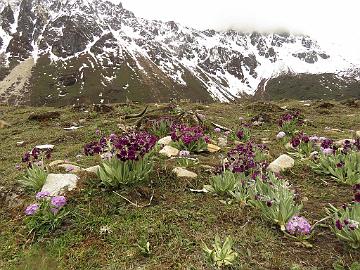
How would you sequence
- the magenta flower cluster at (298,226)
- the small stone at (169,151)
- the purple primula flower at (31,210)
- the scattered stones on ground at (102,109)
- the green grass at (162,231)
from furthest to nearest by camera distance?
1. the scattered stones on ground at (102,109)
2. the small stone at (169,151)
3. the purple primula flower at (31,210)
4. the magenta flower cluster at (298,226)
5. the green grass at (162,231)

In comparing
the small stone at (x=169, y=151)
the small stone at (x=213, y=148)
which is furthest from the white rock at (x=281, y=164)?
the small stone at (x=169, y=151)

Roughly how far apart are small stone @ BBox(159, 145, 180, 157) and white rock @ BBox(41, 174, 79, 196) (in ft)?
8.23

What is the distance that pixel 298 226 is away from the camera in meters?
4.71

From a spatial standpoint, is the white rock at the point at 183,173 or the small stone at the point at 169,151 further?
the small stone at the point at 169,151

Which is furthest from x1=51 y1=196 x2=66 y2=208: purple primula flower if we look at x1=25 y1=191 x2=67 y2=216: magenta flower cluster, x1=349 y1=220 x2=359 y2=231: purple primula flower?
x1=349 y1=220 x2=359 y2=231: purple primula flower

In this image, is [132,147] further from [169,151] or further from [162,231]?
[169,151]

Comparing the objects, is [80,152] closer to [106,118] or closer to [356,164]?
[356,164]

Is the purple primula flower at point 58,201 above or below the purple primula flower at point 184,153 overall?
above

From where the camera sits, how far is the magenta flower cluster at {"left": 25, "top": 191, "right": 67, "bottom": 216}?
17.1ft

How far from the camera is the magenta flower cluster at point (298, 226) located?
469cm

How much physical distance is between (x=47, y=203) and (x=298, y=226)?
341 centimetres

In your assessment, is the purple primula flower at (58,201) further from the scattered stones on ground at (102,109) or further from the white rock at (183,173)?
the scattered stones on ground at (102,109)

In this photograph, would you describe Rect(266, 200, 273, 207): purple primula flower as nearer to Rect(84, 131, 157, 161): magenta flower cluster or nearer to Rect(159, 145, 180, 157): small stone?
Rect(84, 131, 157, 161): magenta flower cluster

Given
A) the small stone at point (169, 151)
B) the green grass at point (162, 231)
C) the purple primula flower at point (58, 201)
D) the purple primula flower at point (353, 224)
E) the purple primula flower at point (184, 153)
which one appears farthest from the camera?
the small stone at point (169, 151)
